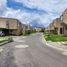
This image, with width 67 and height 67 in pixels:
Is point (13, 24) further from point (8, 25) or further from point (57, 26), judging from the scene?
point (57, 26)

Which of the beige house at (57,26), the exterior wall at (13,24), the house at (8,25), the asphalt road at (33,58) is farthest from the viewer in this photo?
the exterior wall at (13,24)

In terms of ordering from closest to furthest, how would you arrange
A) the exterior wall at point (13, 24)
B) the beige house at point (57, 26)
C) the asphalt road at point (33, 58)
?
the asphalt road at point (33, 58) → the beige house at point (57, 26) → the exterior wall at point (13, 24)

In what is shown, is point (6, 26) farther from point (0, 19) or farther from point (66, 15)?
point (66, 15)

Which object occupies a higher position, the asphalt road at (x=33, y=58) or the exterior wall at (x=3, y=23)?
the exterior wall at (x=3, y=23)

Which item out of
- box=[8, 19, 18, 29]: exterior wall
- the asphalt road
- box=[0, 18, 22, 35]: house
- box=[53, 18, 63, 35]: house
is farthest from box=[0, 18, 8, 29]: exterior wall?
the asphalt road

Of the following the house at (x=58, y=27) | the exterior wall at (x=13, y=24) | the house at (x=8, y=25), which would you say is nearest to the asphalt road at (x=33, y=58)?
the house at (x=58, y=27)

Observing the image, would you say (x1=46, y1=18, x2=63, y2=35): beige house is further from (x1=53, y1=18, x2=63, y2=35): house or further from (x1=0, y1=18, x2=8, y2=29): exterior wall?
(x1=0, y1=18, x2=8, y2=29): exterior wall

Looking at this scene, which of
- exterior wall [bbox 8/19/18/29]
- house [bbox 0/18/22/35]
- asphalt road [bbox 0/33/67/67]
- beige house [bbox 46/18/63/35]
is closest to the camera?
asphalt road [bbox 0/33/67/67]

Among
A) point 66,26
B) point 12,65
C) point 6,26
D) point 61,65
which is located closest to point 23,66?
point 12,65

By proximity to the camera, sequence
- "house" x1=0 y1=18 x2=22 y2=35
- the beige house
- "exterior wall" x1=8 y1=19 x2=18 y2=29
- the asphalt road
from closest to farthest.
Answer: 1. the asphalt road
2. the beige house
3. "house" x1=0 y1=18 x2=22 y2=35
4. "exterior wall" x1=8 y1=19 x2=18 y2=29

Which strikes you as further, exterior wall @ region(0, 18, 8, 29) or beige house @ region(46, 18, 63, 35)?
exterior wall @ region(0, 18, 8, 29)

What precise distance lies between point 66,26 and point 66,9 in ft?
33.3

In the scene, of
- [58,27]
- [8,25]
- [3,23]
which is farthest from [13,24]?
[58,27]

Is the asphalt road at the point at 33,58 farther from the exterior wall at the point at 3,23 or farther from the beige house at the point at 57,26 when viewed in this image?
the exterior wall at the point at 3,23
